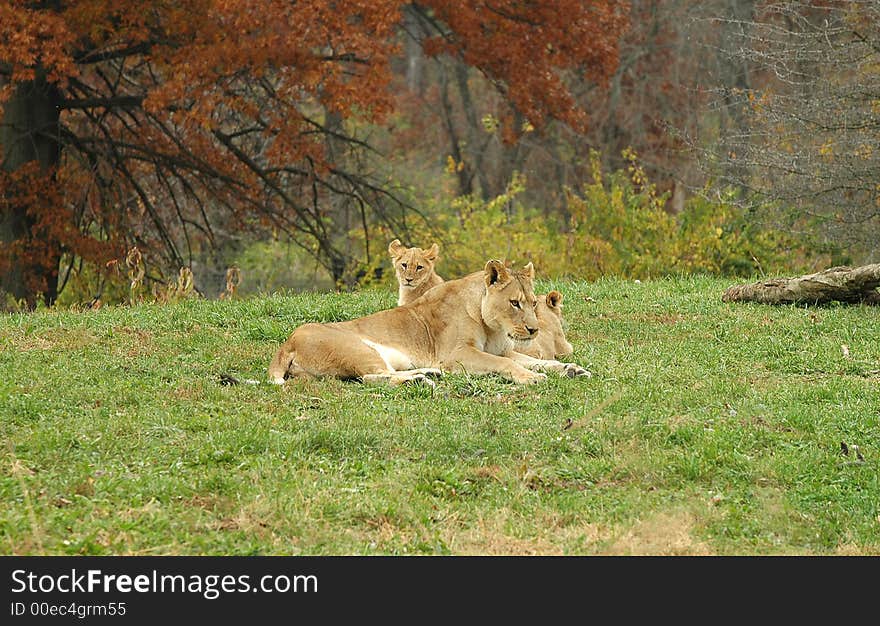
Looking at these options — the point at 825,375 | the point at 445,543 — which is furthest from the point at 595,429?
the point at 825,375

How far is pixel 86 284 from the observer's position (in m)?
19.5

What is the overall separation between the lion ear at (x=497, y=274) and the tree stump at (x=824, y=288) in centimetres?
456

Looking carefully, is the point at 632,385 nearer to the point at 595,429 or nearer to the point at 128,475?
the point at 595,429

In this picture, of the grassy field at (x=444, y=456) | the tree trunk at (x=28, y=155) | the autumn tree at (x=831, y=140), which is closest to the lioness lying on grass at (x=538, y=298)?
the grassy field at (x=444, y=456)

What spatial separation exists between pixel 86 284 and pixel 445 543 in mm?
14786

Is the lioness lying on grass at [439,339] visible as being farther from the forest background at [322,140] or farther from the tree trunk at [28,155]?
the tree trunk at [28,155]

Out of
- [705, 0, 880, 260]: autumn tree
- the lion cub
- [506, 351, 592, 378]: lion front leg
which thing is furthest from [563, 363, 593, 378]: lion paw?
[705, 0, 880, 260]: autumn tree

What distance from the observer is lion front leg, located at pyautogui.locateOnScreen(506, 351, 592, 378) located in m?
9.30

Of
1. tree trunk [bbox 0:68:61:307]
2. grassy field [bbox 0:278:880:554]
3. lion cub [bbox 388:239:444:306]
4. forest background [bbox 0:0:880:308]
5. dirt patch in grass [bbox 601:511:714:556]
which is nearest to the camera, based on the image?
dirt patch in grass [bbox 601:511:714:556]

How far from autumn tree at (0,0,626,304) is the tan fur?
22.9 feet

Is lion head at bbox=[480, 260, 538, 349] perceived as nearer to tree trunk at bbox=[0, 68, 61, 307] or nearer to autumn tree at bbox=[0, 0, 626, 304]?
autumn tree at bbox=[0, 0, 626, 304]

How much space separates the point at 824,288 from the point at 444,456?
22.8 feet

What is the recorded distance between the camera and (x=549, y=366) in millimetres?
9539

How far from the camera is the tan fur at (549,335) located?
1005 centimetres
